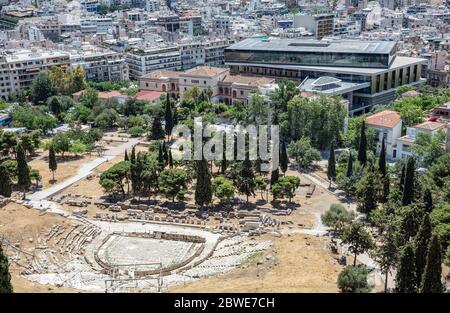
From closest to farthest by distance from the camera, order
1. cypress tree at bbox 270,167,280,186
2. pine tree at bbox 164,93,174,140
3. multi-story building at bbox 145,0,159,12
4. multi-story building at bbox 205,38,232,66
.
→ cypress tree at bbox 270,167,280,186, pine tree at bbox 164,93,174,140, multi-story building at bbox 205,38,232,66, multi-story building at bbox 145,0,159,12

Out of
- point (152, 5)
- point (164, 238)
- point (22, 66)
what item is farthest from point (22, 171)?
point (152, 5)

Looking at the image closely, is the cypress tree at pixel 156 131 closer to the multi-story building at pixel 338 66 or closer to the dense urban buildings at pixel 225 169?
the dense urban buildings at pixel 225 169

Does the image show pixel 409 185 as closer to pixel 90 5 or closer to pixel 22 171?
pixel 22 171

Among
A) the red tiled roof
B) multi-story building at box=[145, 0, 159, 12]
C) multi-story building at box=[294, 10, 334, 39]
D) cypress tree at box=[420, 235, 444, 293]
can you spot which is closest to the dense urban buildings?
cypress tree at box=[420, 235, 444, 293]

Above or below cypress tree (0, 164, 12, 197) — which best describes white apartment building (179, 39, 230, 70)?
above

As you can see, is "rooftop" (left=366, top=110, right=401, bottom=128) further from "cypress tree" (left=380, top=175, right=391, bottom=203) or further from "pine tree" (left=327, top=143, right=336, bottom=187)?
"cypress tree" (left=380, top=175, right=391, bottom=203)

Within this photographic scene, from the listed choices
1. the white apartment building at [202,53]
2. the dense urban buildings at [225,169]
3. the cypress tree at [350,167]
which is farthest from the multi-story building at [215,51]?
the cypress tree at [350,167]
